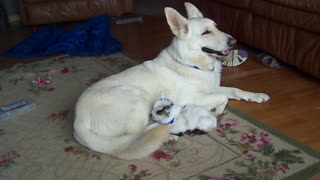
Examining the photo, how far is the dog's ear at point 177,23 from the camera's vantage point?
198 centimetres

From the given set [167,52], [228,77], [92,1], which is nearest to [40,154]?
[167,52]

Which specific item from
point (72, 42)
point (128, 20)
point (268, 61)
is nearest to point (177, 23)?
point (268, 61)

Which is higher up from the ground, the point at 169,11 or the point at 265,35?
the point at 169,11

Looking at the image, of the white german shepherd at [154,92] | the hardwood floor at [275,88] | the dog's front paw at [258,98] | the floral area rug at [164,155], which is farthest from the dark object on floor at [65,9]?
the dog's front paw at [258,98]

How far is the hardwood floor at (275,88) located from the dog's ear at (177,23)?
600 mm

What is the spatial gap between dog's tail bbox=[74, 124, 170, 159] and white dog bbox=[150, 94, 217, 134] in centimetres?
18

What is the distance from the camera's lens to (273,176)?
1616 mm

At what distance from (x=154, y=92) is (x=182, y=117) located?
25 centimetres

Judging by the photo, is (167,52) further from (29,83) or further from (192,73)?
(29,83)

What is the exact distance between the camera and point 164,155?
5.92 feet

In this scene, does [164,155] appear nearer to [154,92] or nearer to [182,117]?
[182,117]

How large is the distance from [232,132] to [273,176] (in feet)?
1.34

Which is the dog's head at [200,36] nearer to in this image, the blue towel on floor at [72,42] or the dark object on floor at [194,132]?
the dark object on floor at [194,132]

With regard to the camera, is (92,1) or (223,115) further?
(92,1)
